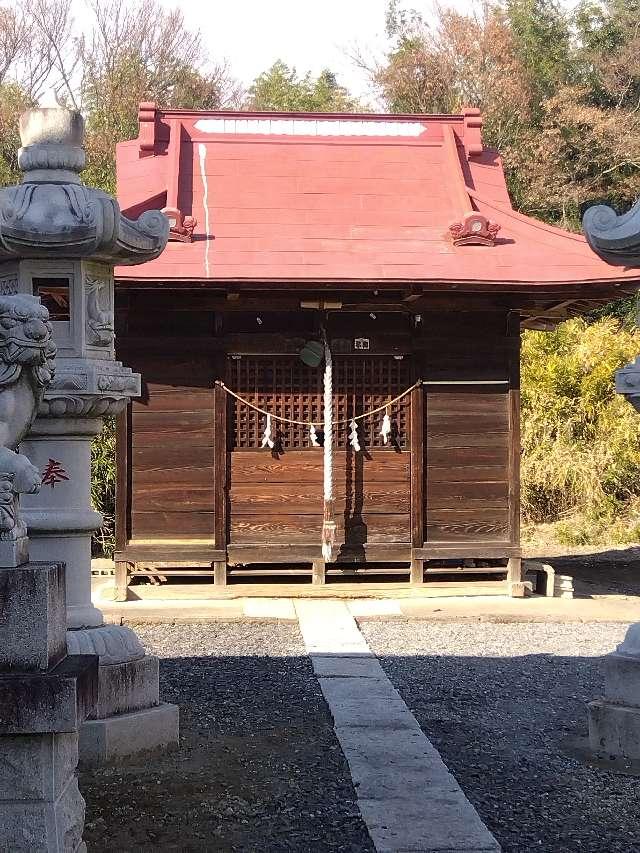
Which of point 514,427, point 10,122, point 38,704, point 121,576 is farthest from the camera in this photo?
A: point 10,122

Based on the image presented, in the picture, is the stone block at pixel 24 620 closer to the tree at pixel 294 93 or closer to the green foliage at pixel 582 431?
the green foliage at pixel 582 431

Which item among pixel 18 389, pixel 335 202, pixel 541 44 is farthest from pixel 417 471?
pixel 541 44

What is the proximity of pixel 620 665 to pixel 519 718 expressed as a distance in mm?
956

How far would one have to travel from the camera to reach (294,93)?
2819 cm

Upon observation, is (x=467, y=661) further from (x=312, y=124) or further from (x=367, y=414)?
(x=312, y=124)

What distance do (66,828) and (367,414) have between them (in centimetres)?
709

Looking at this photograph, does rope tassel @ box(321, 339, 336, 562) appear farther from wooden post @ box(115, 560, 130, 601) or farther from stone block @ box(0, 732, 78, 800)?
stone block @ box(0, 732, 78, 800)

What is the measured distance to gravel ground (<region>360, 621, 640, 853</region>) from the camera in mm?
4166

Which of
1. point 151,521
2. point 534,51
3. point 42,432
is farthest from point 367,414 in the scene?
point 534,51

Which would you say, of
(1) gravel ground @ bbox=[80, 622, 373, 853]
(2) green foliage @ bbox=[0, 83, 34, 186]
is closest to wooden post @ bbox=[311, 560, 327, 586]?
Answer: (1) gravel ground @ bbox=[80, 622, 373, 853]

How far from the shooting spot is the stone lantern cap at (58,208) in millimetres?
5027

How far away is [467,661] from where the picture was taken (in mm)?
7418

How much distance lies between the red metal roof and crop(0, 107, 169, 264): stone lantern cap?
12.5 feet

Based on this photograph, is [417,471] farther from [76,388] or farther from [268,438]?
[76,388]
